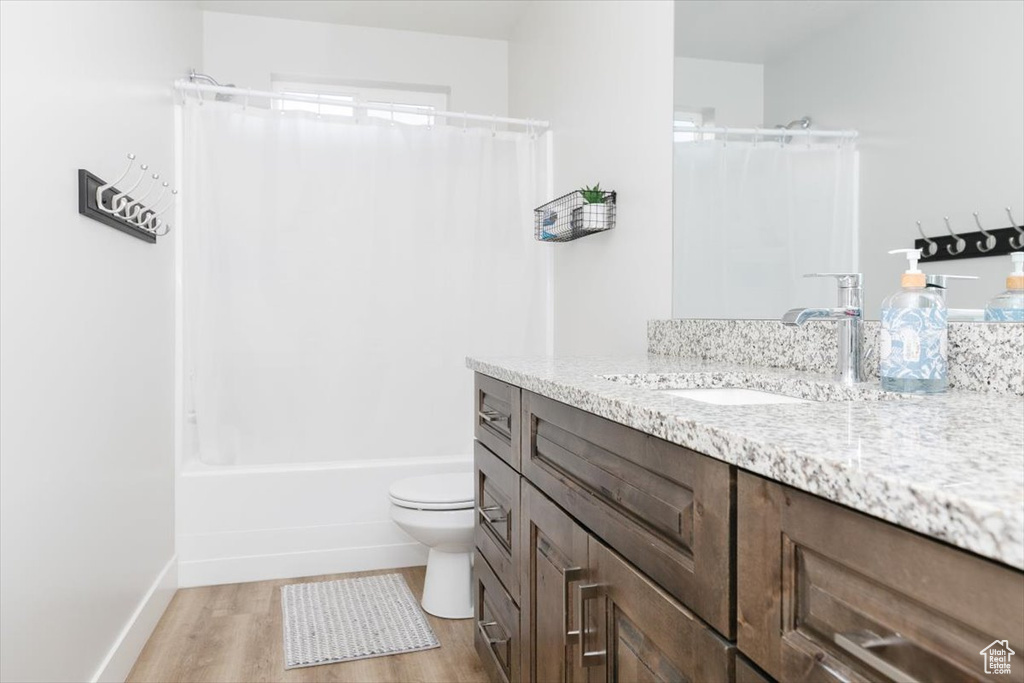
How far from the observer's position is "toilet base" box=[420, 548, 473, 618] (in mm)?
2357

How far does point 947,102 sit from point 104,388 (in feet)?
6.56

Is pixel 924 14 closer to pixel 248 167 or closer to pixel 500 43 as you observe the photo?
pixel 248 167

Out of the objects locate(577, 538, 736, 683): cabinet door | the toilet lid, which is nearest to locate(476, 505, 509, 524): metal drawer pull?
the toilet lid

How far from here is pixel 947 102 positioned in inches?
43.0

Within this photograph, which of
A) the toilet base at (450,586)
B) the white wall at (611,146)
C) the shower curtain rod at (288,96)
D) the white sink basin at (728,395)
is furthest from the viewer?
the shower curtain rod at (288,96)

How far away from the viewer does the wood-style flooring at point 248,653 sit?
1.96m

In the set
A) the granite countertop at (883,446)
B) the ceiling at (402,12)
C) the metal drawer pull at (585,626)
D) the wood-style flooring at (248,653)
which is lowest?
the wood-style flooring at (248,653)

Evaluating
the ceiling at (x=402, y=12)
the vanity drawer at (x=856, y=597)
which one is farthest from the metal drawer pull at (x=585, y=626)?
the ceiling at (x=402, y=12)

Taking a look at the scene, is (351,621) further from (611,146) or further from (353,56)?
(353,56)

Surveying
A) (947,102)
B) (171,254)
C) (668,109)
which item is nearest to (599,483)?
(947,102)

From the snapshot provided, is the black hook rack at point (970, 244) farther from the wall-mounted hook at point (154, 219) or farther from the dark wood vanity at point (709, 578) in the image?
the wall-mounted hook at point (154, 219)

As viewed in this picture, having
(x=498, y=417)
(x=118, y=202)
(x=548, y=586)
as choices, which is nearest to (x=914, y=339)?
(x=548, y=586)

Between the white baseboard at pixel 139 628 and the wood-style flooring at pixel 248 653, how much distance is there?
3 cm

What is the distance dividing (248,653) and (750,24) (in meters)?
2.24
